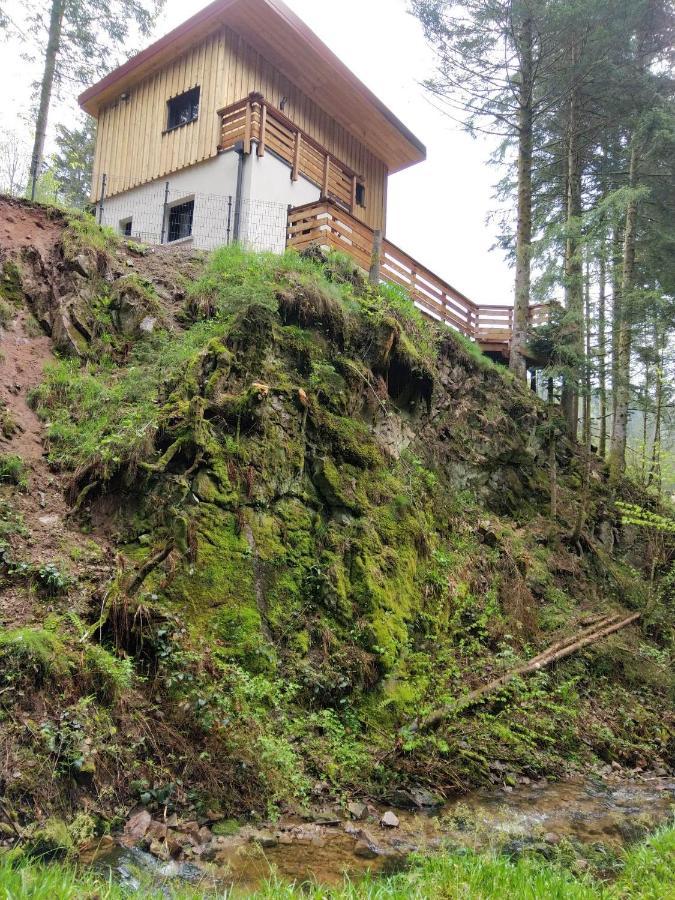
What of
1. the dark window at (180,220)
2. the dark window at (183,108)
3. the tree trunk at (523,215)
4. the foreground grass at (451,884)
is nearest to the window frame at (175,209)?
the dark window at (180,220)

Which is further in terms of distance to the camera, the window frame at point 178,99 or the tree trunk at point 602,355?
the window frame at point 178,99

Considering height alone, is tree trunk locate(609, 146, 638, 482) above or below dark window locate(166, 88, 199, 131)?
below

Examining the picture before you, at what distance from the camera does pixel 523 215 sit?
16.3m

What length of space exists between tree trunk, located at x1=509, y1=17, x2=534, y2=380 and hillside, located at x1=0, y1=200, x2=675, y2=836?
12.7ft

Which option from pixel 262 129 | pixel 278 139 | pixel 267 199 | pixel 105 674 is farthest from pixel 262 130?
pixel 105 674

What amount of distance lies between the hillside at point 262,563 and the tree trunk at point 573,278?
9.99 ft

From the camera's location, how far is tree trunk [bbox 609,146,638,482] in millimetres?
14891

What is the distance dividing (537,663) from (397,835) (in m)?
4.20

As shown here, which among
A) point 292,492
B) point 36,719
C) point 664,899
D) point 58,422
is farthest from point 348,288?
point 664,899

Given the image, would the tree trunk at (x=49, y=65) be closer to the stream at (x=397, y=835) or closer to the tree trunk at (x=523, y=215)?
the tree trunk at (x=523, y=215)

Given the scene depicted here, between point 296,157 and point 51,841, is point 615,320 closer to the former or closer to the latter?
point 296,157

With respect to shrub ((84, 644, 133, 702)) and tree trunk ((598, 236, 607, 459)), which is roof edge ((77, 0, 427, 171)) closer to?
tree trunk ((598, 236, 607, 459))

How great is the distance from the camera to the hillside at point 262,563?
5613 mm

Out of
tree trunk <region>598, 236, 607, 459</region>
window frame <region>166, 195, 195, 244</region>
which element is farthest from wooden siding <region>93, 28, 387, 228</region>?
tree trunk <region>598, 236, 607, 459</region>
